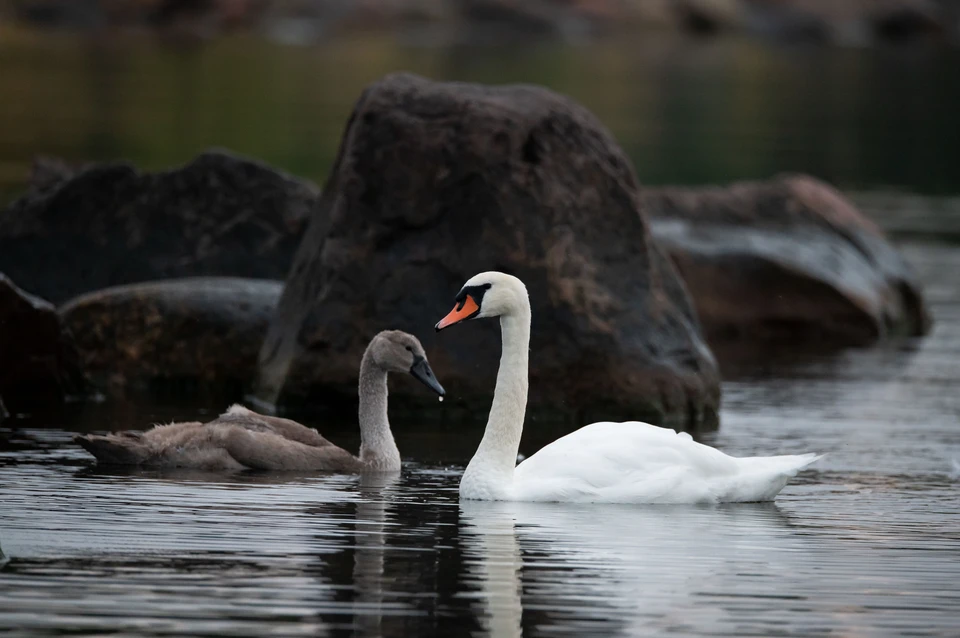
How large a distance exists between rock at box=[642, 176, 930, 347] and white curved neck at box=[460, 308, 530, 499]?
9265 mm

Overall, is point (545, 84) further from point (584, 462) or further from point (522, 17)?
point (584, 462)

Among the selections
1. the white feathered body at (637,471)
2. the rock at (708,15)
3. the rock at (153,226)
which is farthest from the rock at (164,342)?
the rock at (708,15)

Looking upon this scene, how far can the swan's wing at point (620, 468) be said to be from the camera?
11.4m

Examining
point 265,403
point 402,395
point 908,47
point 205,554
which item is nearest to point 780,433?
point 402,395

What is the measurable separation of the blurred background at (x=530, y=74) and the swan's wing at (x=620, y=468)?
19.2 metres

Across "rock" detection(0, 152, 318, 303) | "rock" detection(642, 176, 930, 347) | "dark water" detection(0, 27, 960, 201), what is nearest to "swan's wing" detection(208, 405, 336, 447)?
"rock" detection(0, 152, 318, 303)

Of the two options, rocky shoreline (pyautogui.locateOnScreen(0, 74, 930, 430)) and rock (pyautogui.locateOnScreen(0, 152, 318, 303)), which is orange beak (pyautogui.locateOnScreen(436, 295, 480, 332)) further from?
rock (pyautogui.locateOnScreen(0, 152, 318, 303))

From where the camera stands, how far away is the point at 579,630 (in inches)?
329

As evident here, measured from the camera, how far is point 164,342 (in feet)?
53.4

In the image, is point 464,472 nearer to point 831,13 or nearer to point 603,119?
point 603,119

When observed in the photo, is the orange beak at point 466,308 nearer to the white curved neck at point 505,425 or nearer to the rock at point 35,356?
the white curved neck at point 505,425

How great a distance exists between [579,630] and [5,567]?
2.57m

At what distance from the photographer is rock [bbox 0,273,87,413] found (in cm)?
1511

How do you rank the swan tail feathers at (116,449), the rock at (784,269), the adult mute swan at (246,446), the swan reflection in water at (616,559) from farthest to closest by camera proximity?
1. the rock at (784,269)
2. the adult mute swan at (246,446)
3. the swan tail feathers at (116,449)
4. the swan reflection in water at (616,559)
